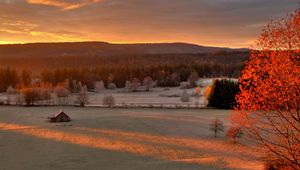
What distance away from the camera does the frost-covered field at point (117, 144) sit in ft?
120

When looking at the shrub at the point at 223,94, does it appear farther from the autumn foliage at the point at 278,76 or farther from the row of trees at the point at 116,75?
the autumn foliage at the point at 278,76

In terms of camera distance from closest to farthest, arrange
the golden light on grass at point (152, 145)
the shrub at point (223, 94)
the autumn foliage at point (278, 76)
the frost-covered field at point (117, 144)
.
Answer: the autumn foliage at point (278, 76) → the frost-covered field at point (117, 144) → the golden light on grass at point (152, 145) → the shrub at point (223, 94)

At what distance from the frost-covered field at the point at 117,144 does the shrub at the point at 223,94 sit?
13783 mm

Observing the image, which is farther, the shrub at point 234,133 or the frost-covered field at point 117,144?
the shrub at point 234,133

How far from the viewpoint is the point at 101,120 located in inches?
2571

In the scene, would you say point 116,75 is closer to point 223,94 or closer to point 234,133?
point 223,94

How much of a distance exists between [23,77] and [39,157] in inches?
5035

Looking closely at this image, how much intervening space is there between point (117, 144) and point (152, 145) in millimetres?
4389

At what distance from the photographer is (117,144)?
4769 cm

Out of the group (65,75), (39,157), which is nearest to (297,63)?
(39,157)

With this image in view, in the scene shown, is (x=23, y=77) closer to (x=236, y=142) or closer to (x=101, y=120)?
(x=101, y=120)

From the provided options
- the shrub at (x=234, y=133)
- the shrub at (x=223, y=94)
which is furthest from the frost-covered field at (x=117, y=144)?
the shrub at (x=223, y=94)

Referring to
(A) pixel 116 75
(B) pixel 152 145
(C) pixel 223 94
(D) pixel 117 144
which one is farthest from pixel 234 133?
(A) pixel 116 75

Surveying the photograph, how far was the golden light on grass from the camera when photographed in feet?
124
